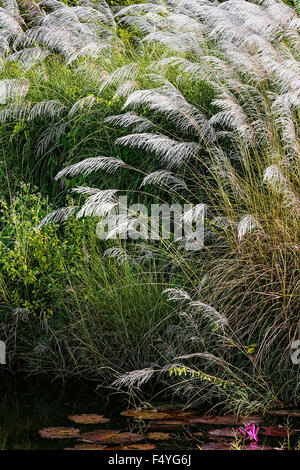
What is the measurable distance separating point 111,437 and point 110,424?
21 cm

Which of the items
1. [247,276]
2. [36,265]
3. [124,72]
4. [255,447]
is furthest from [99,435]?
[124,72]

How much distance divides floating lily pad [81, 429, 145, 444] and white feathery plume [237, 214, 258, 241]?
1.06 m

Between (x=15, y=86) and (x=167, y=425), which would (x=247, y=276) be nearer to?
(x=167, y=425)

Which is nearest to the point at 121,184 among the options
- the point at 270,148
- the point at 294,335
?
the point at 270,148

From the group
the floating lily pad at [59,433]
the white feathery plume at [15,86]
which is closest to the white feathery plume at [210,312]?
the floating lily pad at [59,433]

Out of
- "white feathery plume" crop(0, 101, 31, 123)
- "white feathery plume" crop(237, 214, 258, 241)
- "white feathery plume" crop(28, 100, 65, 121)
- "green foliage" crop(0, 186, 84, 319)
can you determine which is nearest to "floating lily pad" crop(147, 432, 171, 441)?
"white feathery plume" crop(237, 214, 258, 241)

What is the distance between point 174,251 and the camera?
4027 millimetres

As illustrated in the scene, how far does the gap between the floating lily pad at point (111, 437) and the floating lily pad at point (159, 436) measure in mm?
42

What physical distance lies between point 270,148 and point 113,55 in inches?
93.6

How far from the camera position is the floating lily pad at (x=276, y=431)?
113 inches

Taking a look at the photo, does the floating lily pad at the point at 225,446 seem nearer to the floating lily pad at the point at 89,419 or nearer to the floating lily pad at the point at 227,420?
the floating lily pad at the point at 227,420

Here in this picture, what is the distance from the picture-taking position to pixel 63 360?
12.4 ft

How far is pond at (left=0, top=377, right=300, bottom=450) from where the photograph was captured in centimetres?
279
